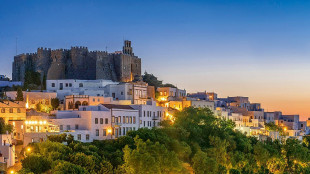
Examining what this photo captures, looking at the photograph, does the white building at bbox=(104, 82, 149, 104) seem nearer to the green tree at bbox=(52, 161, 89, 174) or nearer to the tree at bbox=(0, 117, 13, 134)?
the tree at bbox=(0, 117, 13, 134)

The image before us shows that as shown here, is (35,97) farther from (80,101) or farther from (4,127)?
(4,127)

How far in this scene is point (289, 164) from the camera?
58.0 meters

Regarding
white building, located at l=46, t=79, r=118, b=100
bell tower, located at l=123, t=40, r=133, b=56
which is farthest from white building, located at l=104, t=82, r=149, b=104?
bell tower, located at l=123, t=40, r=133, b=56

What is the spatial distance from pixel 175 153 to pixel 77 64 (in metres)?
34.3

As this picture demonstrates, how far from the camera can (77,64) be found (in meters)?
74.4

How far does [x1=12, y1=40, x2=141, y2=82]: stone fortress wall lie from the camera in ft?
241

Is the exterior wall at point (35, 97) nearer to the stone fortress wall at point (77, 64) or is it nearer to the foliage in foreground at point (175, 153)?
the foliage in foreground at point (175, 153)

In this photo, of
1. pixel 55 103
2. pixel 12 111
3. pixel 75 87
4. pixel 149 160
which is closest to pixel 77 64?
pixel 75 87

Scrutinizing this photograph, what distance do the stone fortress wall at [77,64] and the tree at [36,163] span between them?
36.5m

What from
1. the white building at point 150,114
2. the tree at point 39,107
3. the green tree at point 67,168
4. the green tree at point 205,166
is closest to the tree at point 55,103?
the tree at point 39,107

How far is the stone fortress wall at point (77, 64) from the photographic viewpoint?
7350cm

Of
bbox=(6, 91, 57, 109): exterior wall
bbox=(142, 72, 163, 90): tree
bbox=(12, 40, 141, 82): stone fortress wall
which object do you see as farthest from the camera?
bbox=(142, 72, 163, 90): tree

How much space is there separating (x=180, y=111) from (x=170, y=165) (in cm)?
2304

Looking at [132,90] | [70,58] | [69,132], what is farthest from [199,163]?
[70,58]
